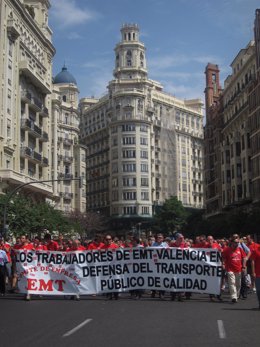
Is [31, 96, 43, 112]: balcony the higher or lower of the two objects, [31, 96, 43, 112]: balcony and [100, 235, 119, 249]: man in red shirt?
the higher

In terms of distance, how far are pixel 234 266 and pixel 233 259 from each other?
0.20 meters

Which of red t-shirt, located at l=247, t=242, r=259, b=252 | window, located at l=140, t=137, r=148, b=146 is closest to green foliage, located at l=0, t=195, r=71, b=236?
red t-shirt, located at l=247, t=242, r=259, b=252

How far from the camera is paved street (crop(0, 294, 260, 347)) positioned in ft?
32.4

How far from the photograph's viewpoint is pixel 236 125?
82312 millimetres

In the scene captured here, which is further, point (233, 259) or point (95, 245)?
point (95, 245)

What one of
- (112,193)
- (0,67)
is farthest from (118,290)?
(112,193)

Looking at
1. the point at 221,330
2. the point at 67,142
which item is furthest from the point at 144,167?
the point at 221,330

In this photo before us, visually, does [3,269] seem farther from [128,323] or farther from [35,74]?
[35,74]

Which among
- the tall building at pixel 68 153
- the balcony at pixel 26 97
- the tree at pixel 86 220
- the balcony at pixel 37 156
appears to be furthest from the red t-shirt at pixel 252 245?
the tall building at pixel 68 153

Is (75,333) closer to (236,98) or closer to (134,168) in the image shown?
(236,98)

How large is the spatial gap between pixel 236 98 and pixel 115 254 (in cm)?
6681

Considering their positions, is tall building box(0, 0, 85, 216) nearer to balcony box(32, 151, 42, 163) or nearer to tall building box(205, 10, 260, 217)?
balcony box(32, 151, 42, 163)

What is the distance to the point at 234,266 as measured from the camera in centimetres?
1672

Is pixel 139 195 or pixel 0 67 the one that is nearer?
pixel 0 67
